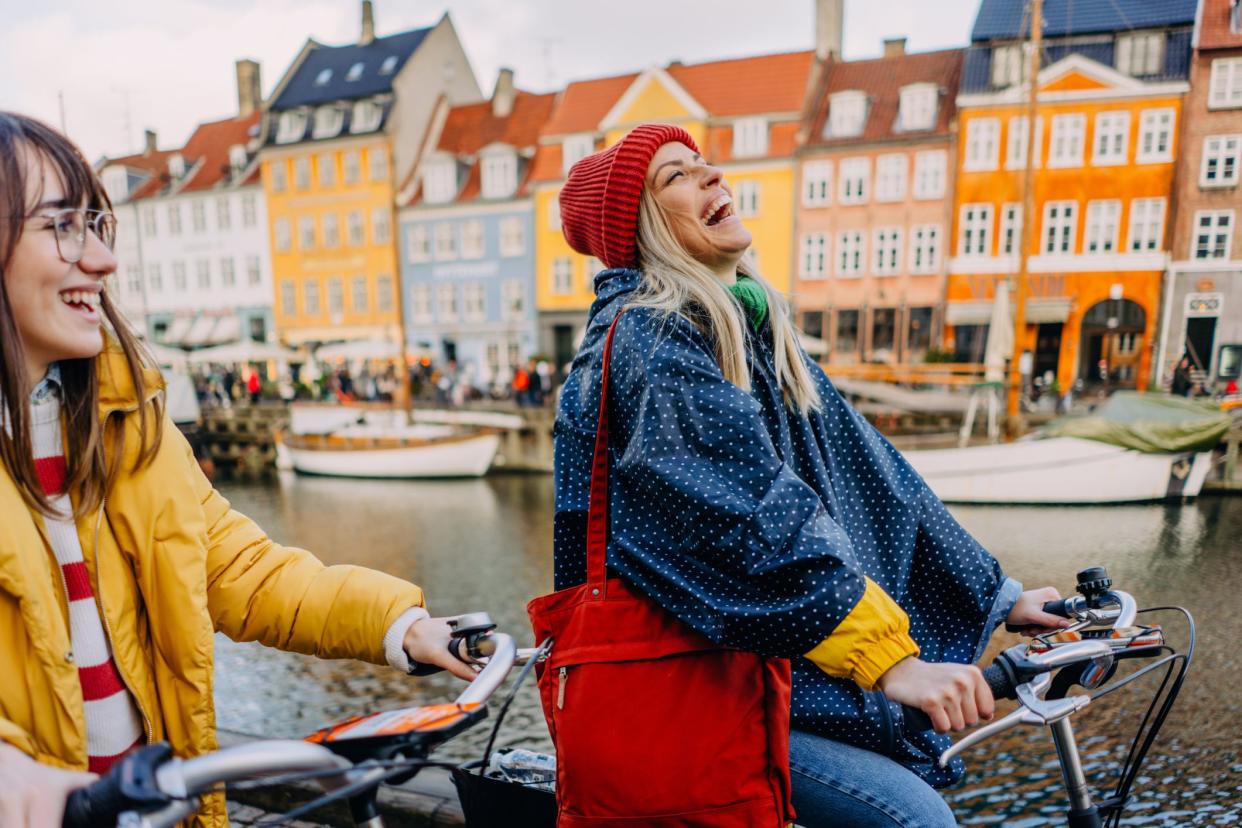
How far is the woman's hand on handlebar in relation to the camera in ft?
4.44

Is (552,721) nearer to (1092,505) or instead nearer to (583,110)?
(1092,505)

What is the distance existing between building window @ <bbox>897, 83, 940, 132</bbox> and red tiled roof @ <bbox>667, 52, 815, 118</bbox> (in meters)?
3.19

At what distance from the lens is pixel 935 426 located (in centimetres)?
1758

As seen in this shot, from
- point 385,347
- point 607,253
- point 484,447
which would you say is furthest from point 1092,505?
point 385,347

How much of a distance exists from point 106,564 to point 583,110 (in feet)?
99.0

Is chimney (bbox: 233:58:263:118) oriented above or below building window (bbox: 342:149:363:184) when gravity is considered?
above

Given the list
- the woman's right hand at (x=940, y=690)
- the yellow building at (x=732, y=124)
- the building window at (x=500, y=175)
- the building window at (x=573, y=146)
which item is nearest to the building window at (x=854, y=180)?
the yellow building at (x=732, y=124)

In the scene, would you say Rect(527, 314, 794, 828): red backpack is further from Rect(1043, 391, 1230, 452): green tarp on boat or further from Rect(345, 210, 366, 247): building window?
Rect(345, 210, 366, 247): building window

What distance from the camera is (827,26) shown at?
92.0 ft

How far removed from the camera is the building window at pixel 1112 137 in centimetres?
2319

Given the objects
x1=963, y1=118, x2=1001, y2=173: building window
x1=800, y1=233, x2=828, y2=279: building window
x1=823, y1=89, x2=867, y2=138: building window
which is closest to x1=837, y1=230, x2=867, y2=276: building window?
x1=800, y1=233, x2=828, y2=279: building window

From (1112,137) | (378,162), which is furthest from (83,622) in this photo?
(378,162)

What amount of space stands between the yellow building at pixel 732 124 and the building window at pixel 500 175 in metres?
1.24

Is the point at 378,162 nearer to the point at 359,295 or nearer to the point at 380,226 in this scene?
the point at 380,226
